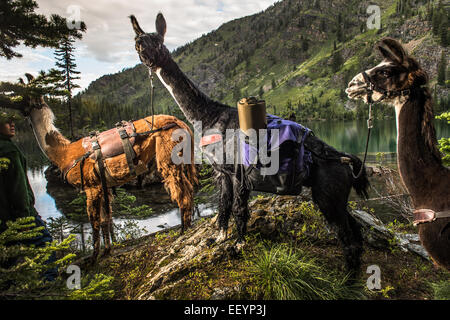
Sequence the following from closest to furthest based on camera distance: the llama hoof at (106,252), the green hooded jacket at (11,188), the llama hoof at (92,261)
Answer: the green hooded jacket at (11,188)
the llama hoof at (92,261)
the llama hoof at (106,252)

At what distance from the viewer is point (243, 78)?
178 meters

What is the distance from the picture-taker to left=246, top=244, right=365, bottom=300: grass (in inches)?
110

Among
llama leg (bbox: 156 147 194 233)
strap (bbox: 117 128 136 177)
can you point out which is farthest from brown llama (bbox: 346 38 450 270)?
strap (bbox: 117 128 136 177)

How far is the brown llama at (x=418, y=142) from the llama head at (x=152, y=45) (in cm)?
259

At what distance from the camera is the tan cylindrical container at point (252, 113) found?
110 inches

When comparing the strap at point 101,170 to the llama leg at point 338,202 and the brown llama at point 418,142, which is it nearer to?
the llama leg at point 338,202

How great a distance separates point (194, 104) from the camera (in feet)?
11.4

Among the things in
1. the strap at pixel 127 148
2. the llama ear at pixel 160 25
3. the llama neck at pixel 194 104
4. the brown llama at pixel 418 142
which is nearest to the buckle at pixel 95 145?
the strap at pixel 127 148

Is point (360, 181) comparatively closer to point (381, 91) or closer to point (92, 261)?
point (381, 91)

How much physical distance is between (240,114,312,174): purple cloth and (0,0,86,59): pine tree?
2.61 metres

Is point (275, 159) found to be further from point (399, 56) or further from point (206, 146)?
point (399, 56)

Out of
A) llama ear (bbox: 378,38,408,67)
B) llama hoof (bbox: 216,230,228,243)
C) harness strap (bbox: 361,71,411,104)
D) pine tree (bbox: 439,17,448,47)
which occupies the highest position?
pine tree (bbox: 439,17,448,47)

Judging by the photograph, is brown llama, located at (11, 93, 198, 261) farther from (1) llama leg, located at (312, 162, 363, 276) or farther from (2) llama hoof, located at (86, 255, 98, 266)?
(1) llama leg, located at (312, 162, 363, 276)
